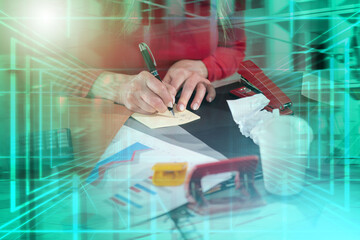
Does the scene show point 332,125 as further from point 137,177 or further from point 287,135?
point 137,177

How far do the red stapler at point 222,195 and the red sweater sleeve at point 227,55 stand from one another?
0.32 m

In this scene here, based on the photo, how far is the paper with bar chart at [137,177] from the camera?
40 cm

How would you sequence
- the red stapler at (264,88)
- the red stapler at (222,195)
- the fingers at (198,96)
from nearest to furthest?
1. the red stapler at (222,195)
2. the red stapler at (264,88)
3. the fingers at (198,96)

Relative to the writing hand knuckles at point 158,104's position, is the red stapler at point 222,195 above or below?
below

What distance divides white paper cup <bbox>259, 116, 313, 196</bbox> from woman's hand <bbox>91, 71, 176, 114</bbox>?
254mm

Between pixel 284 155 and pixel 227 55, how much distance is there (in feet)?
1.22

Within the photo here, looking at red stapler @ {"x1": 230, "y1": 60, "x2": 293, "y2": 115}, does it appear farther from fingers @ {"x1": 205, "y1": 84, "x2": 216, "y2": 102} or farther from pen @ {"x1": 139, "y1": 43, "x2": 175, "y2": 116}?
pen @ {"x1": 139, "y1": 43, "x2": 175, "y2": 116}

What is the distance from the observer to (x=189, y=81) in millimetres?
769

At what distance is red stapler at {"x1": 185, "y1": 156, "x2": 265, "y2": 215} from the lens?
0.39 metres

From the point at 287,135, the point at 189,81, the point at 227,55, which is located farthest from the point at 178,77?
the point at 287,135

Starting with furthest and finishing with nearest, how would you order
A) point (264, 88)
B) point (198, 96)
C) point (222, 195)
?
point (198, 96), point (264, 88), point (222, 195)

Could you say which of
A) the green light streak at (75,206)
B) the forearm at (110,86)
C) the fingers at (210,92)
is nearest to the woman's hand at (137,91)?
the forearm at (110,86)

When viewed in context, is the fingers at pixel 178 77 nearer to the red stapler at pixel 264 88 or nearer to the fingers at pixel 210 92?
the fingers at pixel 210 92

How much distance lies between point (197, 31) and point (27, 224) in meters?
0.55
